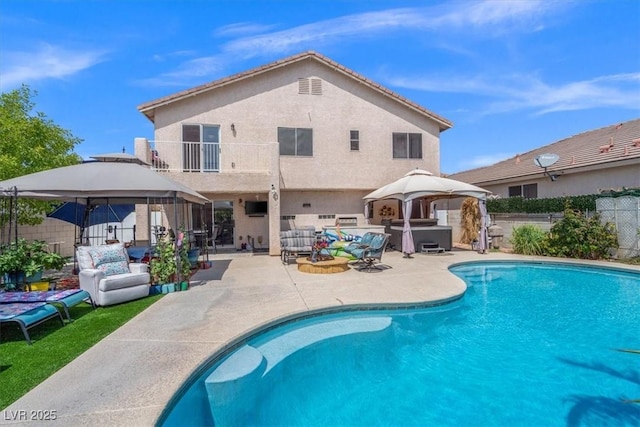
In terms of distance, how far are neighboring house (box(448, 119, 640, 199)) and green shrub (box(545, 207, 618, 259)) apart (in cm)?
258

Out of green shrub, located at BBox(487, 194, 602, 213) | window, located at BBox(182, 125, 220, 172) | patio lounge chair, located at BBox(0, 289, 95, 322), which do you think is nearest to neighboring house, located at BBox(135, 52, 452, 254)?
window, located at BBox(182, 125, 220, 172)

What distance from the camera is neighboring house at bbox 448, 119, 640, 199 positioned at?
13.9 metres

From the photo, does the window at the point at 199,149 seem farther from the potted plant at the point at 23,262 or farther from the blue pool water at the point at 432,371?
the blue pool water at the point at 432,371

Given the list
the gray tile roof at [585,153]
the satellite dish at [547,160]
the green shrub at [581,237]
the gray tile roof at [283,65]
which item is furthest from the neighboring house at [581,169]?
the gray tile roof at [283,65]

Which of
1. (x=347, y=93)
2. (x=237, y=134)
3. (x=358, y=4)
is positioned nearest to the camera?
(x=358, y=4)

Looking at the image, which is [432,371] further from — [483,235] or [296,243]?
[483,235]

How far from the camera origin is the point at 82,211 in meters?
12.4

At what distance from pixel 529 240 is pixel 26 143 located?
19979mm

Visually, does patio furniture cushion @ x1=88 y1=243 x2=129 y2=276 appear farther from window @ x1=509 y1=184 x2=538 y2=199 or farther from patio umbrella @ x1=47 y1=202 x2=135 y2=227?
window @ x1=509 y1=184 x2=538 y2=199

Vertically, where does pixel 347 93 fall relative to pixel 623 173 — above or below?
above

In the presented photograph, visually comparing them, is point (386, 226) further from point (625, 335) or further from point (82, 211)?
point (82, 211)

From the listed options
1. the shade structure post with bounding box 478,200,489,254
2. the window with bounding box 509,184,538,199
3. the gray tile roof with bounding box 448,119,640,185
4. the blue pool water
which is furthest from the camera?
the window with bounding box 509,184,538,199

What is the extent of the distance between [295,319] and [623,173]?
16.0 m

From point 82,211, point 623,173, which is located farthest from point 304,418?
point 623,173
